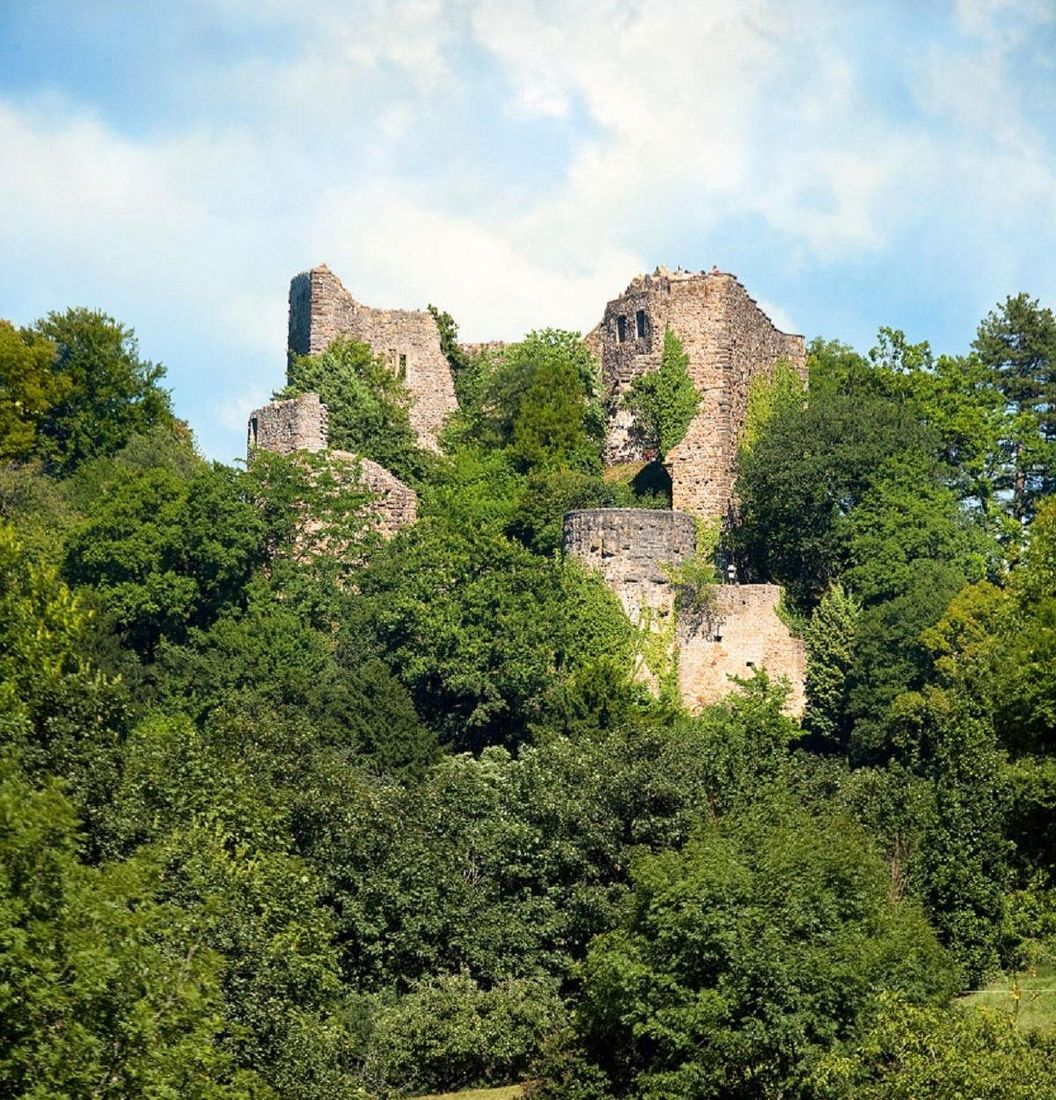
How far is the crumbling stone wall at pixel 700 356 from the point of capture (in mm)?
53312

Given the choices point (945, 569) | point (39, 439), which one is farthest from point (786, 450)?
point (39, 439)

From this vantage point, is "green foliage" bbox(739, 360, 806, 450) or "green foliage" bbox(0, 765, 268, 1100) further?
"green foliage" bbox(739, 360, 806, 450)

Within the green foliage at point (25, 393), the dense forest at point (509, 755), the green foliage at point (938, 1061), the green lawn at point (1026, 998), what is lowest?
the green foliage at point (938, 1061)

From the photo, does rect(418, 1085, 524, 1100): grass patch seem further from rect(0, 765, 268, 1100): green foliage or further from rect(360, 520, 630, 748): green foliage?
rect(360, 520, 630, 748): green foliage

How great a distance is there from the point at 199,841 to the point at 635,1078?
250 inches

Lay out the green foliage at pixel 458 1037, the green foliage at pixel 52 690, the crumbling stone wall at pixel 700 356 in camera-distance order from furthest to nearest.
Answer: the crumbling stone wall at pixel 700 356
the green foliage at pixel 458 1037
the green foliage at pixel 52 690

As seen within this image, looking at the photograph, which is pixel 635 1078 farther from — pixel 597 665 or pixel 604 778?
pixel 597 665

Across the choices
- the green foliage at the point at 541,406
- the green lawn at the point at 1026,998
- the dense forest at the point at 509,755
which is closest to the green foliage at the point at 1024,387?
the dense forest at the point at 509,755

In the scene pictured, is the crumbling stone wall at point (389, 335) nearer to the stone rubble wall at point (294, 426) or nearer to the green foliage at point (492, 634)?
the stone rubble wall at point (294, 426)

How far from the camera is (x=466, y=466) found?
181 feet

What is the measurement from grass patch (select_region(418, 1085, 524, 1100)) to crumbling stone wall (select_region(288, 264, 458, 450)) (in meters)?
23.1

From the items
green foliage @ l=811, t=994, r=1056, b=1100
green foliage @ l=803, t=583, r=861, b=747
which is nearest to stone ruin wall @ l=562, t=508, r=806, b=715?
green foliage @ l=803, t=583, r=861, b=747

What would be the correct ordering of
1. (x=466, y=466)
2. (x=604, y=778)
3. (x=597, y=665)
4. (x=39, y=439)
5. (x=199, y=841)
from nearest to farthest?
1. (x=199, y=841)
2. (x=604, y=778)
3. (x=597, y=665)
4. (x=466, y=466)
5. (x=39, y=439)

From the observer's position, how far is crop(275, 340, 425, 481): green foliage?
5625cm
